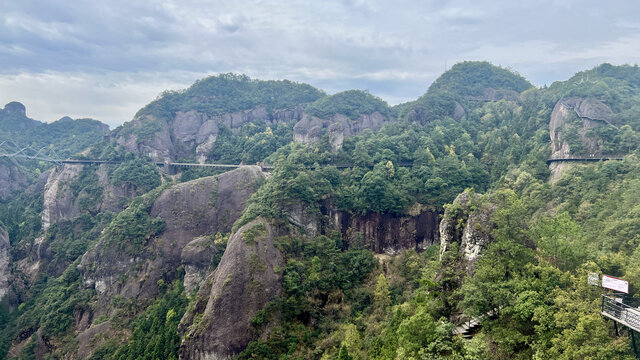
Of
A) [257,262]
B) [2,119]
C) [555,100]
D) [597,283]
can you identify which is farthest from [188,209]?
[2,119]

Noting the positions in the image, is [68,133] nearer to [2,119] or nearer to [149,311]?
[2,119]

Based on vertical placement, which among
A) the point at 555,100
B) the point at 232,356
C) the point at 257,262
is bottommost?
the point at 232,356

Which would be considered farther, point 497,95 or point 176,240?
point 497,95

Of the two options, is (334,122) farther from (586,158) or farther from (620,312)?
(620,312)

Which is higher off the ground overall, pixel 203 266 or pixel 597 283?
pixel 597 283

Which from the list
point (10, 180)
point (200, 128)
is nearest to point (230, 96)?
point (200, 128)

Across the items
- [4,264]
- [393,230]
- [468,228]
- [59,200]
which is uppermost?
[468,228]
